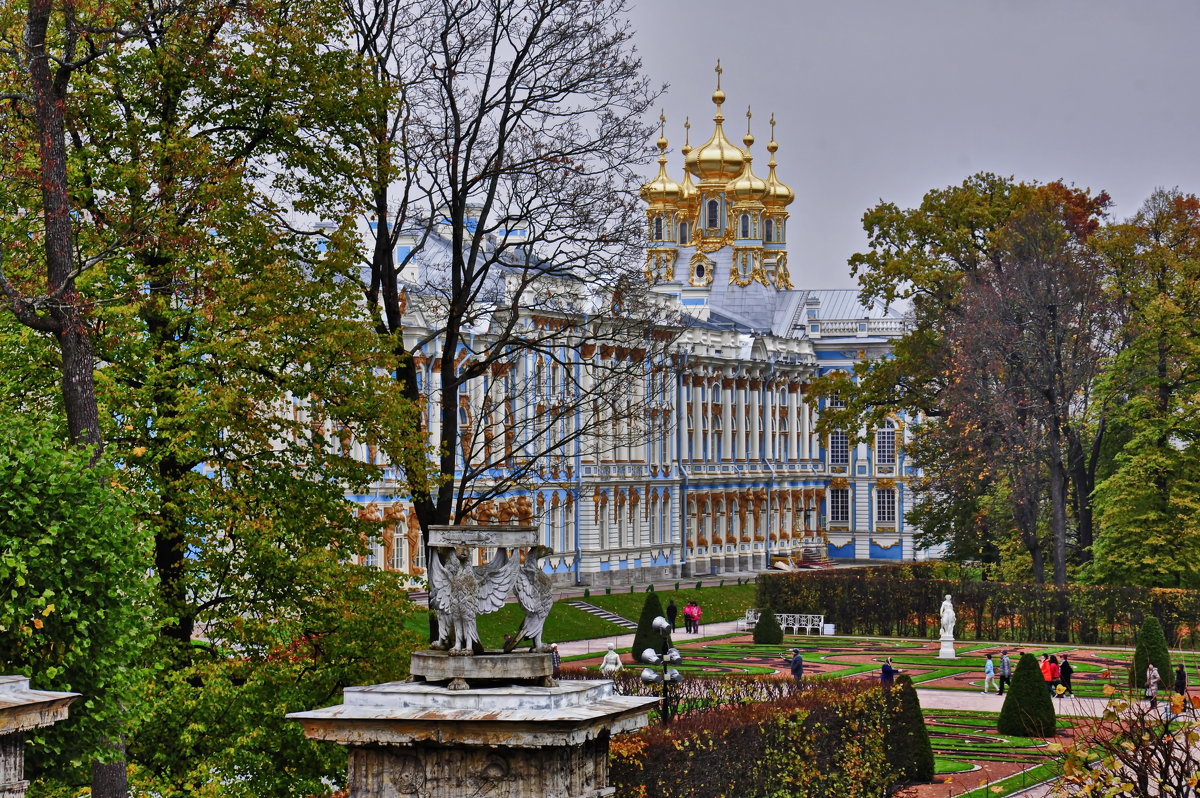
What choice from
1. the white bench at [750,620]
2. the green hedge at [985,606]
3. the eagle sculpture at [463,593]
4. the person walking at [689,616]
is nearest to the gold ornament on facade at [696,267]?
the green hedge at [985,606]

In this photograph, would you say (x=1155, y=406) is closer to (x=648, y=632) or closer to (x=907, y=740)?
(x=648, y=632)

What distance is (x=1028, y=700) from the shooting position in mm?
29828

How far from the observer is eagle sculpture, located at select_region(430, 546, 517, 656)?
11.9 m

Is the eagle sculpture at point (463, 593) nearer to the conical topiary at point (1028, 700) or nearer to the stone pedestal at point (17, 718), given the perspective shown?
the stone pedestal at point (17, 718)

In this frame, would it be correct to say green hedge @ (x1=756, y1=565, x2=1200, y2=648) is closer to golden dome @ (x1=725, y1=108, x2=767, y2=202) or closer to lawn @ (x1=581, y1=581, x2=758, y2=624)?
lawn @ (x1=581, y1=581, x2=758, y2=624)

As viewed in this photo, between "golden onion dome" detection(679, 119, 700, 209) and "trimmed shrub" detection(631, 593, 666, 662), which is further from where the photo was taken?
"golden onion dome" detection(679, 119, 700, 209)

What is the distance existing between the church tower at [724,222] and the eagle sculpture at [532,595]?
78302 millimetres

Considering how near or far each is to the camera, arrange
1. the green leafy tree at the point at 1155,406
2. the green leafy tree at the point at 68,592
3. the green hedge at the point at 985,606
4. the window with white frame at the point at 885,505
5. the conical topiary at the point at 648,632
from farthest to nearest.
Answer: the window with white frame at the point at 885,505 < the green leafy tree at the point at 1155,406 < the green hedge at the point at 985,606 < the conical topiary at the point at 648,632 < the green leafy tree at the point at 68,592

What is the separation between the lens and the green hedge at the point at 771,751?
18.9 metres

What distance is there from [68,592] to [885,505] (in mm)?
75813

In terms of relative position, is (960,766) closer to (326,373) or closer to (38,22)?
(326,373)

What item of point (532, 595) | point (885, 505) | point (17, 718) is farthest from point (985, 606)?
point (885, 505)

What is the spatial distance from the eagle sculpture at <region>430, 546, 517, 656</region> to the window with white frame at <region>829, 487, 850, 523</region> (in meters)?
77.8

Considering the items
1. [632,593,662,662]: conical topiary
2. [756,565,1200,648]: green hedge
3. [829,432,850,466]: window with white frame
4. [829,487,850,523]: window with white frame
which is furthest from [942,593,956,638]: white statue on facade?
[829,432,850,466]: window with white frame
